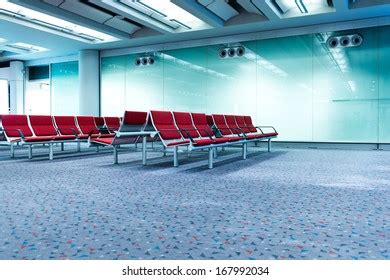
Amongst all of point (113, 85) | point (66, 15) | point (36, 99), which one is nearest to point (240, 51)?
point (66, 15)

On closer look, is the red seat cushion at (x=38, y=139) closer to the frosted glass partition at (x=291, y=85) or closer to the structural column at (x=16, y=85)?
the frosted glass partition at (x=291, y=85)

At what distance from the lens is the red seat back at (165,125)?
521 cm

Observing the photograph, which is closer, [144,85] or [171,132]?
[171,132]

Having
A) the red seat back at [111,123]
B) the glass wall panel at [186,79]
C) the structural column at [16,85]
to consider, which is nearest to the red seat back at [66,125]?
the red seat back at [111,123]

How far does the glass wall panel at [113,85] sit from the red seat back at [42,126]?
5869 mm

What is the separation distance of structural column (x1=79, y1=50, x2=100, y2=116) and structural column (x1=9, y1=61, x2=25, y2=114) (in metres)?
4.07

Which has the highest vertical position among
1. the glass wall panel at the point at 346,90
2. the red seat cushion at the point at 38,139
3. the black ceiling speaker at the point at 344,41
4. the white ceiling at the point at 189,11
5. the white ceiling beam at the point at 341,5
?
the white ceiling at the point at 189,11

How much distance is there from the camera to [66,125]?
24.1 feet

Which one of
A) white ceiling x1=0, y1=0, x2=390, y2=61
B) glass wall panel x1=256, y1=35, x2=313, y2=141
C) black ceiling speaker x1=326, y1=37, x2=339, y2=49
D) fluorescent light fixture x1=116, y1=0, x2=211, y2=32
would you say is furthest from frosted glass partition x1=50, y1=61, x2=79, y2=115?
black ceiling speaker x1=326, y1=37, x2=339, y2=49

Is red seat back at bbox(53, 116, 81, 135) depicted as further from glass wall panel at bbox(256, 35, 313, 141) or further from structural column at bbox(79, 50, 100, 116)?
glass wall panel at bbox(256, 35, 313, 141)

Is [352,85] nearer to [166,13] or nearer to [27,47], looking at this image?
[166,13]

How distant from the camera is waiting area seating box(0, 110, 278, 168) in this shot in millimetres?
5262

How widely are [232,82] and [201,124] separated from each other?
463 cm
